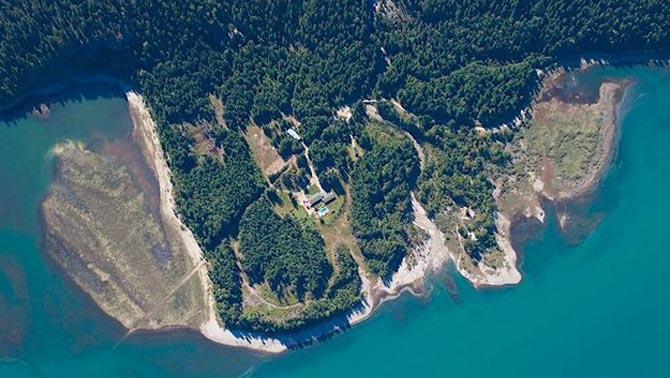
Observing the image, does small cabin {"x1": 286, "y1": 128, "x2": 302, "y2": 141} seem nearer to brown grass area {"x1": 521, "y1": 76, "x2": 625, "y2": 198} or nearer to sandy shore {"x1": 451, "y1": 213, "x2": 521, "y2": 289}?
sandy shore {"x1": 451, "y1": 213, "x2": 521, "y2": 289}

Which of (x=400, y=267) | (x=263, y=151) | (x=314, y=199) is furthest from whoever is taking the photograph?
(x=400, y=267)

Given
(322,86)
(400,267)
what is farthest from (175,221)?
(400,267)

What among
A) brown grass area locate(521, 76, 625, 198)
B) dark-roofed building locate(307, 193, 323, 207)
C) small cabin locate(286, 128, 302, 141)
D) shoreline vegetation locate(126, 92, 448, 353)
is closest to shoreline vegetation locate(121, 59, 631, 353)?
shoreline vegetation locate(126, 92, 448, 353)

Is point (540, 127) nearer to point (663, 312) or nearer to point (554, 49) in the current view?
point (554, 49)

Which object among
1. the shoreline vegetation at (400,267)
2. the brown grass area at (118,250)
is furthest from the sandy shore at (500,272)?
the brown grass area at (118,250)

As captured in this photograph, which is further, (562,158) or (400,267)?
(562,158)

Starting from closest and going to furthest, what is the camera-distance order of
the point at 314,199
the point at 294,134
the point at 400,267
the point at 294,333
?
the point at 294,333
the point at 314,199
the point at 294,134
the point at 400,267

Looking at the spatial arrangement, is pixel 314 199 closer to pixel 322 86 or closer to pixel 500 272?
pixel 322 86
